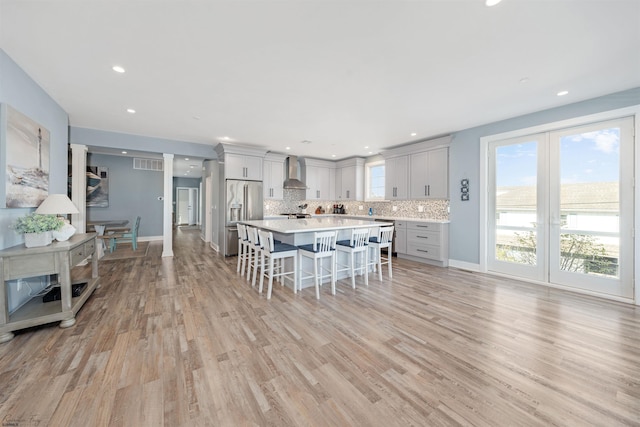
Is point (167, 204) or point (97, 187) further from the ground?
point (97, 187)

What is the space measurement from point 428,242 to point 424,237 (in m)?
0.14

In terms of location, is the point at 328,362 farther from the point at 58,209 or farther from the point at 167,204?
the point at 167,204

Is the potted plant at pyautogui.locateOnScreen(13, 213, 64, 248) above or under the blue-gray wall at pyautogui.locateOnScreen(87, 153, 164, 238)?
under

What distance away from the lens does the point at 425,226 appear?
5.33 m

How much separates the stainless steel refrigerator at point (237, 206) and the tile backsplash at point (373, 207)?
0.89 metres

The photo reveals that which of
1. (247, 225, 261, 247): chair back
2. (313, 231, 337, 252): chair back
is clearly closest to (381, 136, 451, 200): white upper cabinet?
(313, 231, 337, 252): chair back

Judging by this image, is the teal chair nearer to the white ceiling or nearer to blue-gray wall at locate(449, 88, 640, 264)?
the white ceiling

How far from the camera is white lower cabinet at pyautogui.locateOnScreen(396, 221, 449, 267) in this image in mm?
5066

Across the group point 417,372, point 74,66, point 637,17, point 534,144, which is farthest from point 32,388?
point 534,144

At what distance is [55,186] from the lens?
3.53 meters

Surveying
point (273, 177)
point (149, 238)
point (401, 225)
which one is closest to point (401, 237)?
point (401, 225)

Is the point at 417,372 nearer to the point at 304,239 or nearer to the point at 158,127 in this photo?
the point at 304,239

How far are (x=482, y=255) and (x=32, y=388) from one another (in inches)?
226

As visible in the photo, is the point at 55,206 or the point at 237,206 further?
the point at 237,206
